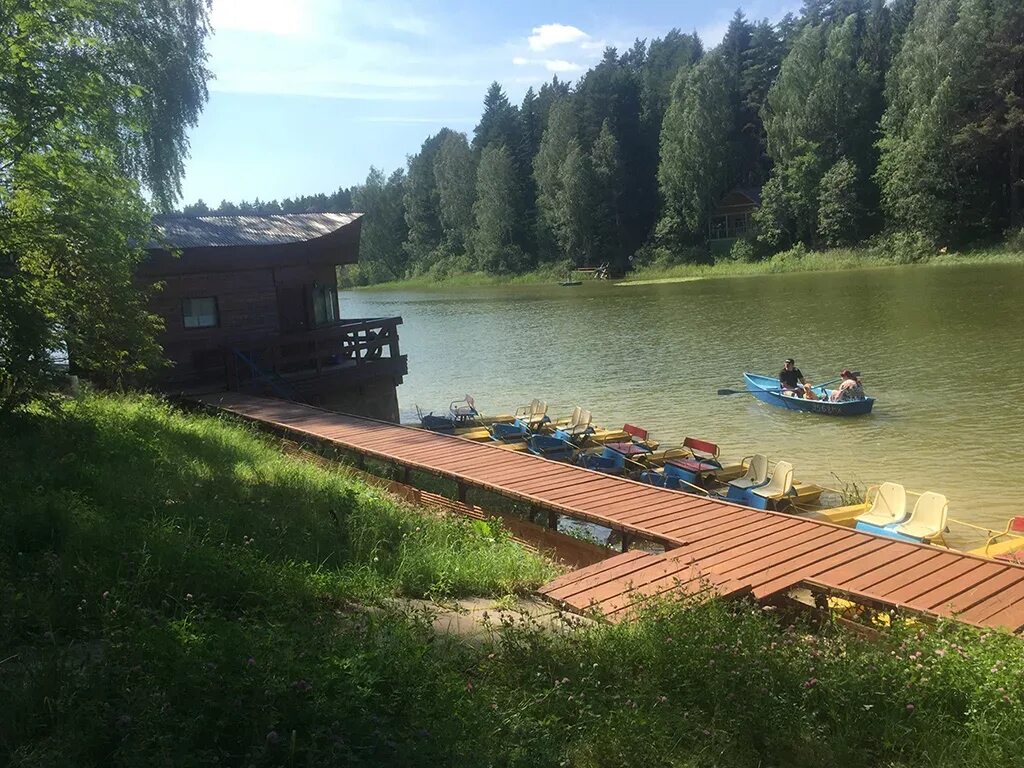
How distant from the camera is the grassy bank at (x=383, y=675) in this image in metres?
3.66

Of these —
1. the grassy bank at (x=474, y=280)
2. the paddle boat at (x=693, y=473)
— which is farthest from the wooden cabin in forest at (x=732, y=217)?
the paddle boat at (x=693, y=473)

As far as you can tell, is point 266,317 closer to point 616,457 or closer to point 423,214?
Result: point 616,457

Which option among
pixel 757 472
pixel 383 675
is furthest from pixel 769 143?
pixel 383 675

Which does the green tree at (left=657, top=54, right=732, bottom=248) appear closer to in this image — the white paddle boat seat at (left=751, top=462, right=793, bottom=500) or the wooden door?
the wooden door

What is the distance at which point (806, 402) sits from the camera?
20281mm

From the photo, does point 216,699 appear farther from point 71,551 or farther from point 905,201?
point 905,201

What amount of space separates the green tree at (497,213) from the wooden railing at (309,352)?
78063 millimetres

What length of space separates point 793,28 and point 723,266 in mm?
30852

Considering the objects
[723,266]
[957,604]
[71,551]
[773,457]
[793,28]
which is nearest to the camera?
[71,551]

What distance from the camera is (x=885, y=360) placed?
27.0m

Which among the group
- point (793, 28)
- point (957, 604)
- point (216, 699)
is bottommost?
point (957, 604)

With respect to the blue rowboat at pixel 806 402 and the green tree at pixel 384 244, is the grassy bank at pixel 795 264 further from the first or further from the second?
the blue rowboat at pixel 806 402

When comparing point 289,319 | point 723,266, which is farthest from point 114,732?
point 723,266

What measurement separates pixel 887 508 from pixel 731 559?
456cm
